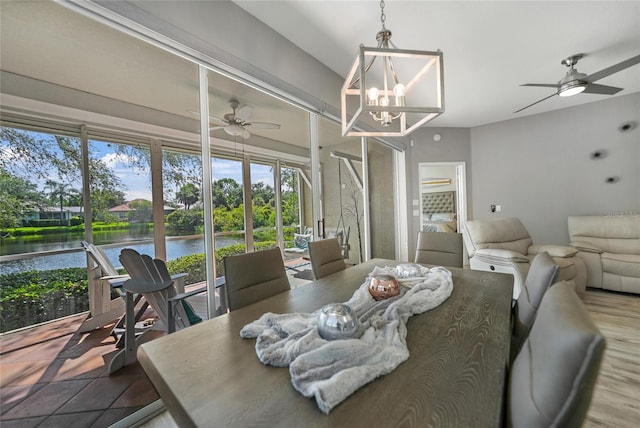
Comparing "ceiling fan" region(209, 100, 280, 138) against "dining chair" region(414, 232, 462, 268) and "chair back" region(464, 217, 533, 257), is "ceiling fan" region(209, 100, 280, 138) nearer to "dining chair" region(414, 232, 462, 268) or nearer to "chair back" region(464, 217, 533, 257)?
"dining chair" region(414, 232, 462, 268)

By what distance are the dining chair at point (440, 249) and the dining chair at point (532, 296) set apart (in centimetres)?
97

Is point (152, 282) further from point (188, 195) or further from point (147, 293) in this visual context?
point (188, 195)

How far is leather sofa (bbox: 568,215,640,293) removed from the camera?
312cm

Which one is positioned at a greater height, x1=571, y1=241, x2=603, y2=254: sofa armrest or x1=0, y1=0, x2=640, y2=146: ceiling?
x1=0, y1=0, x2=640, y2=146: ceiling

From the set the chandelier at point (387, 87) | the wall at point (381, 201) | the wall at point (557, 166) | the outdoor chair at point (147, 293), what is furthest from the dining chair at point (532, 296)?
the wall at point (557, 166)

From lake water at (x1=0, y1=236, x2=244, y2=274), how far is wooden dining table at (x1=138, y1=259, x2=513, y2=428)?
0.90 metres

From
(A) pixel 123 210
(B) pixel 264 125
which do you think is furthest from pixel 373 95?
(A) pixel 123 210

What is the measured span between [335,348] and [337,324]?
0.10m

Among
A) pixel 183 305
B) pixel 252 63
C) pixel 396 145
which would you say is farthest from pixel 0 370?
pixel 396 145

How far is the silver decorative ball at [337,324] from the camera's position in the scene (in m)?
0.85

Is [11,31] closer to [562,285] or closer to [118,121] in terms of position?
[118,121]

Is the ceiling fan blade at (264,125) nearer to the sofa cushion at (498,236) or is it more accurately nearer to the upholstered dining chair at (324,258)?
the upholstered dining chair at (324,258)

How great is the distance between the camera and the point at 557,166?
4238mm

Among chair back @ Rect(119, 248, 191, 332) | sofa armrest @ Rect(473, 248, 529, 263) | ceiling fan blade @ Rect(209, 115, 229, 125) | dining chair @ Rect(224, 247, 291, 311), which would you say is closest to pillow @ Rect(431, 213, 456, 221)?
sofa armrest @ Rect(473, 248, 529, 263)
